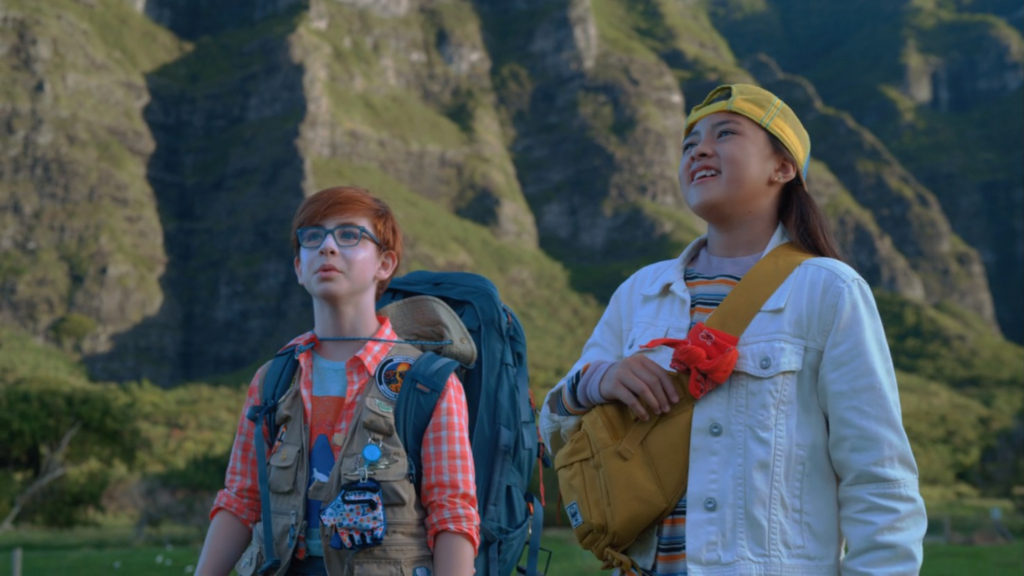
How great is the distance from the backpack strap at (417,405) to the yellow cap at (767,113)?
4.15 ft

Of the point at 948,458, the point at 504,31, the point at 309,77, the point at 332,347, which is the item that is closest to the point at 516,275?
the point at 309,77

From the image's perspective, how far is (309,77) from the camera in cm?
13688

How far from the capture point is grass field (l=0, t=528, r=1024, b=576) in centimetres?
2420

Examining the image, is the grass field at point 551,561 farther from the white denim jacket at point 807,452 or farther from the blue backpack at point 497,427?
the white denim jacket at point 807,452

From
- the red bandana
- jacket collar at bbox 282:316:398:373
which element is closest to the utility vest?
jacket collar at bbox 282:316:398:373

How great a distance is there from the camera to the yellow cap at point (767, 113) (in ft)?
12.5

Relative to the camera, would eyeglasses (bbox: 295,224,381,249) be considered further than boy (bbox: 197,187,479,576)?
Yes

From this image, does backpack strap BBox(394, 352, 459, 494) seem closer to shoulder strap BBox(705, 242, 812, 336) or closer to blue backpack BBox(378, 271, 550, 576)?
blue backpack BBox(378, 271, 550, 576)

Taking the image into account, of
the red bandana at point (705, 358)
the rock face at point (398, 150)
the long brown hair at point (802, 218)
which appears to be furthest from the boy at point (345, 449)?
the rock face at point (398, 150)

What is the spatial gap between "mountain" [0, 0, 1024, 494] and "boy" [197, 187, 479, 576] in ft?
299

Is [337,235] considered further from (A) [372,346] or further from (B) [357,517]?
(B) [357,517]

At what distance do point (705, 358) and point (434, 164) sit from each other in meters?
144

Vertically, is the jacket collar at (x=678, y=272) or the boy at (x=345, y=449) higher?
the jacket collar at (x=678, y=272)

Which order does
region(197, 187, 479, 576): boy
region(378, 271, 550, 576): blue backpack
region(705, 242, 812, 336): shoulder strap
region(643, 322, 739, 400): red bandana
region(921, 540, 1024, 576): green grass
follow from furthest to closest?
region(921, 540, 1024, 576): green grass < region(378, 271, 550, 576): blue backpack < region(197, 187, 479, 576): boy < region(705, 242, 812, 336): shoulder strap < region(643, 322, 739, 400): red bandana
